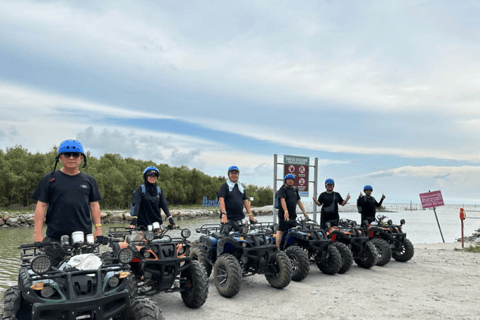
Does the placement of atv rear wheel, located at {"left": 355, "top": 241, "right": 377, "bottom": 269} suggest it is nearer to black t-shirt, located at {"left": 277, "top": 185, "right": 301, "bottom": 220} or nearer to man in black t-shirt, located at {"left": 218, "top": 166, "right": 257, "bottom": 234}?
black t-shirt, located at {"left": 277, "top": 185, "right": 301, "bottom": 220}

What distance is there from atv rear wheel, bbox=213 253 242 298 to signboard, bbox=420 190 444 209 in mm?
13761

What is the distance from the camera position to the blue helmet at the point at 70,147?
13.9ft

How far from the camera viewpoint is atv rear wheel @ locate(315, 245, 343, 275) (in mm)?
8406

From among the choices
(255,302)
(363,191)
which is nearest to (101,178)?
(363,191)

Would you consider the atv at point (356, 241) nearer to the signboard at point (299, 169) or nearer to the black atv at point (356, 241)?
the black atv at point (356, 241)

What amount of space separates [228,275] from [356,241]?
422cm

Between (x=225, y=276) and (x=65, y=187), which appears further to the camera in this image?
(x=225, y=276)

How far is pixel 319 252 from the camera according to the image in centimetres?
840

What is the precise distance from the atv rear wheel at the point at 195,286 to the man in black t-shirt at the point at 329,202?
16.3 feet

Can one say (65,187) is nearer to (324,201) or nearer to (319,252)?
(319,252)

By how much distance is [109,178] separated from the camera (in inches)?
2010

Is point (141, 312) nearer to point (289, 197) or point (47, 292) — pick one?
point (47, 292)

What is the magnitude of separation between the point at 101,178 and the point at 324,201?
42833 millimetres

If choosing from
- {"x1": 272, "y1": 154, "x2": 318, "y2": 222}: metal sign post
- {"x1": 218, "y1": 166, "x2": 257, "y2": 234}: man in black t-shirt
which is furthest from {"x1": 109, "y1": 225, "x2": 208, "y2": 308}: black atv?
{"x1": 272, "y1": 154, "x2": 318, "y2": 222}: metal sign post
